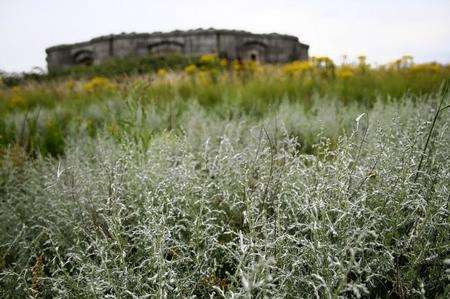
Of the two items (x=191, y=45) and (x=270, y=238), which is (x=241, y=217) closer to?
(x=270, y=238)

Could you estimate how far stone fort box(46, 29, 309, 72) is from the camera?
73.2ft

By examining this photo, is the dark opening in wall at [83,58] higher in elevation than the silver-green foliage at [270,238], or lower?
higher

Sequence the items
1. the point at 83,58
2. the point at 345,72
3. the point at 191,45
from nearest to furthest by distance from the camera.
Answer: the point at 345,72, the point at 191,45, the point at 83,58

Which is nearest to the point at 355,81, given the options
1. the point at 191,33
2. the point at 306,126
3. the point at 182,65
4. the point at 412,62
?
the point at 412,62

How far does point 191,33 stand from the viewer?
22.3 m

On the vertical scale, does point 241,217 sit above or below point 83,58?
below

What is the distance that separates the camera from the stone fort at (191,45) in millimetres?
22297

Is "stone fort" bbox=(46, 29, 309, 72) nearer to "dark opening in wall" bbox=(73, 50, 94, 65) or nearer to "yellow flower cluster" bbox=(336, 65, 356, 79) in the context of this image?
"dark opening in wall" bbox=(73, 50, 94, 65)

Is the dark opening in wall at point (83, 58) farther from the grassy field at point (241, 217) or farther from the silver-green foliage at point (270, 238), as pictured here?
the silver-green foliage at point (270, 238)

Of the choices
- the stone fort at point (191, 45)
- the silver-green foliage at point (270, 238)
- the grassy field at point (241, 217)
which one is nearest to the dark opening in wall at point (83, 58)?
the stone fort at point (191, 45)

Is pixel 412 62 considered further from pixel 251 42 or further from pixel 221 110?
pixel 251 42

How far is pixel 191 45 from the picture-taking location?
882 inches

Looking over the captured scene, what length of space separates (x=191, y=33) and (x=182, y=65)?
5222mm

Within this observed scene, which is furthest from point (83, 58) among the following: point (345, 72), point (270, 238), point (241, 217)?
point (270, 238)
